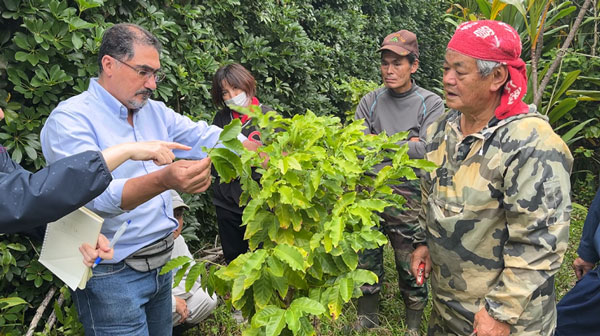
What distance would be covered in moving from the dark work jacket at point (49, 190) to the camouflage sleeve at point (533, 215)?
1.43 meters

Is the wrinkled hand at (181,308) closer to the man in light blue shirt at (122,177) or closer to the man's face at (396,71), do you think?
the man in light blue shirt at (122,177)

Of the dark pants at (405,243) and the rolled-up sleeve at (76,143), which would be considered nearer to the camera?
the rolled-up sleeve at (76,143)

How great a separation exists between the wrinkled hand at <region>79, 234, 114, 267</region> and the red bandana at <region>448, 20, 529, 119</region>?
1526 millimetres

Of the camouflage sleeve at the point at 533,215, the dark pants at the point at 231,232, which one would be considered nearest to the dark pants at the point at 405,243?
the dark pants at the point at 231,232

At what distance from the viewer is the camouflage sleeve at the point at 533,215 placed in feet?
5.48

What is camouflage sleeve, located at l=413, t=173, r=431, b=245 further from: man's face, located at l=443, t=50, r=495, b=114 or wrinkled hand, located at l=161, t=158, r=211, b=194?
wrinkled hand, located at l=161, t=158, r=211, b=194

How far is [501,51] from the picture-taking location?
178 centimetres

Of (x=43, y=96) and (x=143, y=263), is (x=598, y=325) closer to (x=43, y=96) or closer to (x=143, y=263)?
(x=143, y=263)

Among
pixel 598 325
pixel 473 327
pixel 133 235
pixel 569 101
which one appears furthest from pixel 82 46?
pixel 569 101

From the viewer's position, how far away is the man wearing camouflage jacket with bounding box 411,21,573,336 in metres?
1.68

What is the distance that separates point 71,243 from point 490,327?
1575 mm

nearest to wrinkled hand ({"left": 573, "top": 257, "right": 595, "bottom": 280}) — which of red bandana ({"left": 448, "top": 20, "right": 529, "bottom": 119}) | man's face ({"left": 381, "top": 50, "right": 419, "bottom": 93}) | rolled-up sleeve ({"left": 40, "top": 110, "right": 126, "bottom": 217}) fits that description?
red bandana ({"left": 448, "top": 20, "right": 529, "bottom": 119})

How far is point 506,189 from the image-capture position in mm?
1737

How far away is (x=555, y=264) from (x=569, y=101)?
3.91 metres
